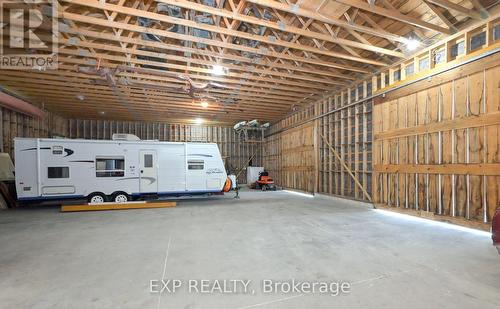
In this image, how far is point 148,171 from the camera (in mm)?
9070

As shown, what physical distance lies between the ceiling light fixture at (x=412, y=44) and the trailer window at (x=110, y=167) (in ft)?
32.6

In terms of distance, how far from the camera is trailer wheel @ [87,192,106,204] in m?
8.41

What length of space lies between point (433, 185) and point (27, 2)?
10.1m

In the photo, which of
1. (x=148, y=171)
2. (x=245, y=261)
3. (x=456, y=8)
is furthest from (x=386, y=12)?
(x=148, y=171)

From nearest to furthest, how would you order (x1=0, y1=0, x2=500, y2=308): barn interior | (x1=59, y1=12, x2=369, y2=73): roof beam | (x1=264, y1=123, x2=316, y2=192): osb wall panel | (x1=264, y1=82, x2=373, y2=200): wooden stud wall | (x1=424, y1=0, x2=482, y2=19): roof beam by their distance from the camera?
(x1=0, y1=0, x2=500, y2=308): barn interior, (x1=424, y1=0, x2=482, y2=19): roof beam, (x1=59, y1=12, x2=369, y2=73): roof beam, (x1=264, y1=82, x2=373, y2=200): wooden stud wall, (x1=264, y1=123, x2=316, y2=192): osb wall panel

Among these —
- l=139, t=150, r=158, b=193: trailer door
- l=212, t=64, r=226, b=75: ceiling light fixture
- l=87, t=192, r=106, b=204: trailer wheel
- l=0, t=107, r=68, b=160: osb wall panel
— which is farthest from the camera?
l=0, t=107, r=68, b=160: osb wall panel

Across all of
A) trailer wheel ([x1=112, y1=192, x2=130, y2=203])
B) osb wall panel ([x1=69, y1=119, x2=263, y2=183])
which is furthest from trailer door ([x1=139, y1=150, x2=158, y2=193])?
osb wall panel ([x1=69, y1=119, x2=263, y2=183])

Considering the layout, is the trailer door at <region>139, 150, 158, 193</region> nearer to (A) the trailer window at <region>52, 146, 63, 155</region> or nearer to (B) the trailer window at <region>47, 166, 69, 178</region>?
(B) the trailer window at <region>47, 166, 69, 178</region>

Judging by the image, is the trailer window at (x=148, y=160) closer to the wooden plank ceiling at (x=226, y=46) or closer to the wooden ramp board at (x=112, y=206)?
the wooden ramp board at (x=112, y=206)

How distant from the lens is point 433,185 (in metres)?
6.10

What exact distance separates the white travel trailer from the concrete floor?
6.54ft

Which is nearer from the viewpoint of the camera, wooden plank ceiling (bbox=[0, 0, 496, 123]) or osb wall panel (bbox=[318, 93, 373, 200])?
wooden plank ceiling (bbox=[0, 0, 496, 123])

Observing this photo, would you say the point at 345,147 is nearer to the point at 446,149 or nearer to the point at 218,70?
the point at 446,149

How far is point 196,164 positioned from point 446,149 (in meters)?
8.29
